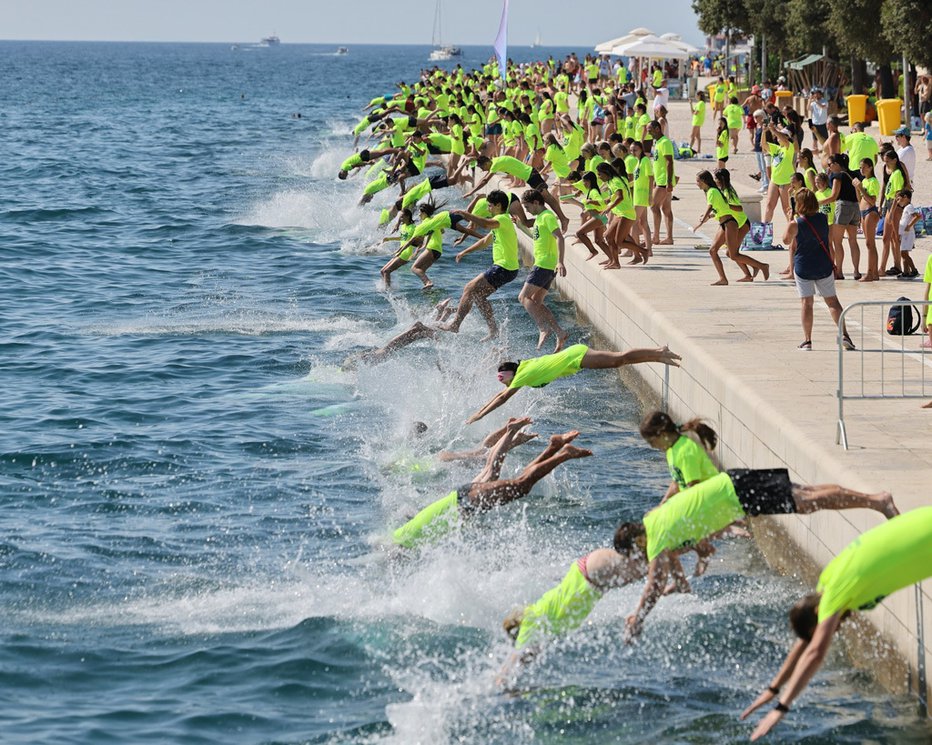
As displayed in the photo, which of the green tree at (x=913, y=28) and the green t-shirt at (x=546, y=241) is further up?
the green tree at (x=913, y=28)

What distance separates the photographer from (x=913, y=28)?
111 feet

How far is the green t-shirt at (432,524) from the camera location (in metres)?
11.3

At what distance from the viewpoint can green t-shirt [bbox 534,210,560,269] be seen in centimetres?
1706

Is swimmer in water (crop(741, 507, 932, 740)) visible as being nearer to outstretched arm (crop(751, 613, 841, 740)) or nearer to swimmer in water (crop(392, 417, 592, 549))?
outstretched arm (crop(751, 613, 841, 740))

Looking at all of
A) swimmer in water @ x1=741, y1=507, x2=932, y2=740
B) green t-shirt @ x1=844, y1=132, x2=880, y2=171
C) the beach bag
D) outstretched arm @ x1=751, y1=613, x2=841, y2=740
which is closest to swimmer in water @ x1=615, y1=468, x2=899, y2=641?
swimmer in water @ x1=741, y1=507, x2=932, y2=740

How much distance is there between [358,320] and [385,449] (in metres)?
6.96

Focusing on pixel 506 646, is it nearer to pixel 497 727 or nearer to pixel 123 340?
pixel 497 727

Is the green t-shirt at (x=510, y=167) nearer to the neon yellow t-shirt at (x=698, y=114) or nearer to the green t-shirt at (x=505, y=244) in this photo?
the green t-shirt at (x=505, y=244)

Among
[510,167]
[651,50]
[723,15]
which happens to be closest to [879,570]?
[510,167]

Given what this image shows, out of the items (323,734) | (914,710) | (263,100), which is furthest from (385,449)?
(263,100)

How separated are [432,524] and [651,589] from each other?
265 centimetres

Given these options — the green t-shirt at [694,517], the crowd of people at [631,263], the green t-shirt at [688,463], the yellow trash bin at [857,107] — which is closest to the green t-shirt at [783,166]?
the crowd of people at [631,263]

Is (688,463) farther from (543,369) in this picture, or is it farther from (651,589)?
(543,369)

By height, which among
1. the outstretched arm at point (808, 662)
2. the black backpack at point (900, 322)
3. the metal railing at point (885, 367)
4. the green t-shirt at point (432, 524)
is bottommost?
the green t-shirt at point (432, 524)
